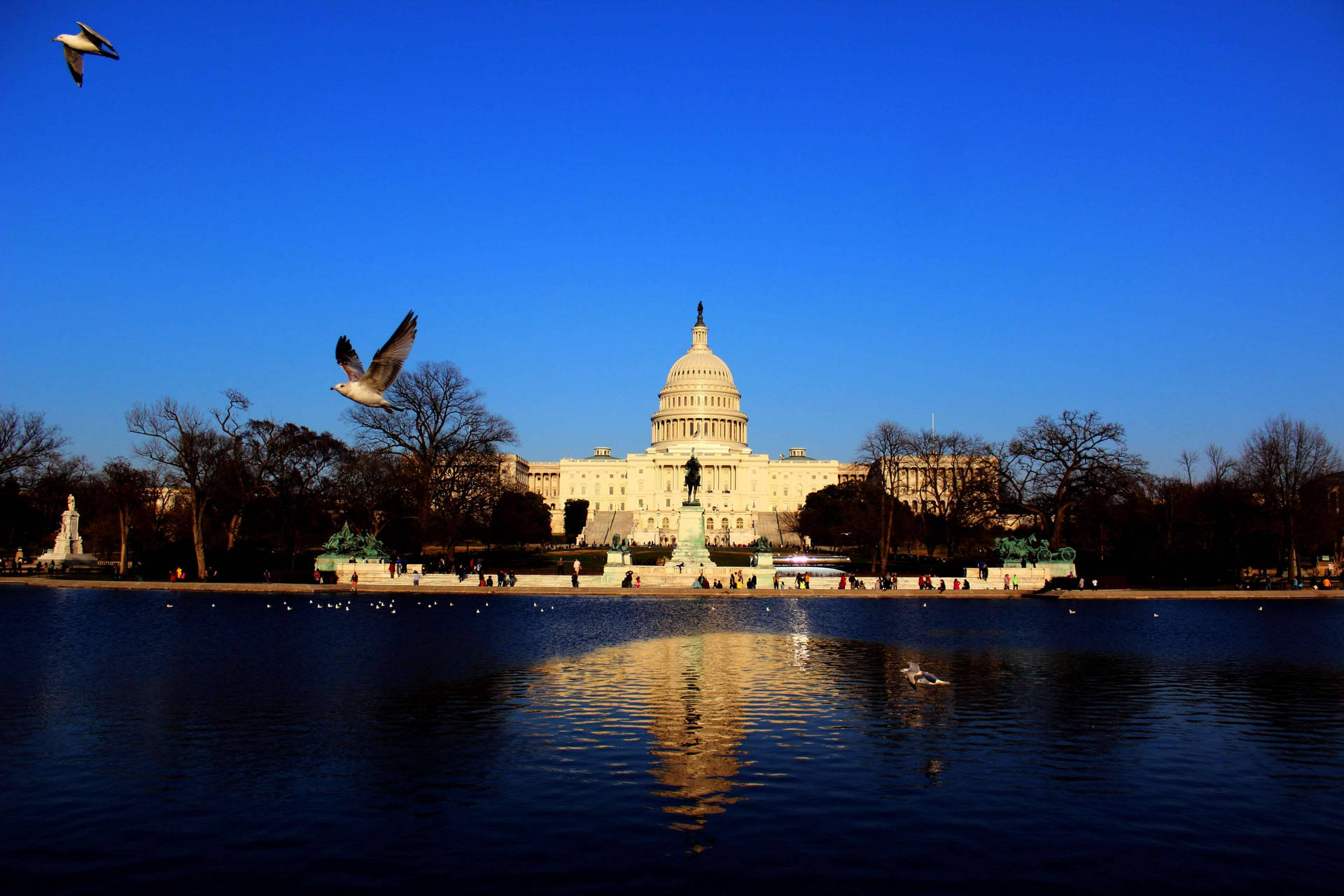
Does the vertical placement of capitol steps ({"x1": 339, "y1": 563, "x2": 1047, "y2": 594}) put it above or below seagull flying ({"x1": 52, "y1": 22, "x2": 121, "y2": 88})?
below

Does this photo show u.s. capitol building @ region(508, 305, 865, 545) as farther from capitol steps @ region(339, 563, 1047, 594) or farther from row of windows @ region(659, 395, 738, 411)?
capitol steps @ region(339, 563, 1047, 594)

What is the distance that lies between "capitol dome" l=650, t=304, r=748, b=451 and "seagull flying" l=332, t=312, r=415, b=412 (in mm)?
150347

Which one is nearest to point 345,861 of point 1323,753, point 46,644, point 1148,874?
point 1148,874

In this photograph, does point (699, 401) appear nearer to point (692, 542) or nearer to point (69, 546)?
point (69, 546)

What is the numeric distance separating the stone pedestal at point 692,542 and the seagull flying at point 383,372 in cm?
3614

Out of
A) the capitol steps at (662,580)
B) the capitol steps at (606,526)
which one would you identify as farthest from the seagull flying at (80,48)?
the capitol steps at (606,526)

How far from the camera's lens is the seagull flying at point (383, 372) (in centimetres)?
1366

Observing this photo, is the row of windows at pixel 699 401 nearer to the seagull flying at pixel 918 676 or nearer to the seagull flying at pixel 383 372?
the seagull flying at pixel 918 676

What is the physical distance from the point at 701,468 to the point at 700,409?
51.3 feet

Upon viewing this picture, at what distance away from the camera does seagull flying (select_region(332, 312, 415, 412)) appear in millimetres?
13664

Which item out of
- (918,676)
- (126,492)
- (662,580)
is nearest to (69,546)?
(126,492)

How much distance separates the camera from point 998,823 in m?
10.3

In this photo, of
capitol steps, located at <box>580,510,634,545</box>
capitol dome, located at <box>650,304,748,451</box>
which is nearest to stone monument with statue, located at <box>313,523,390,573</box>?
capitol steps, located at <box>580,510,634,545</box>

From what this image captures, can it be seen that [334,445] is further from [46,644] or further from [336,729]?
[336,729]
